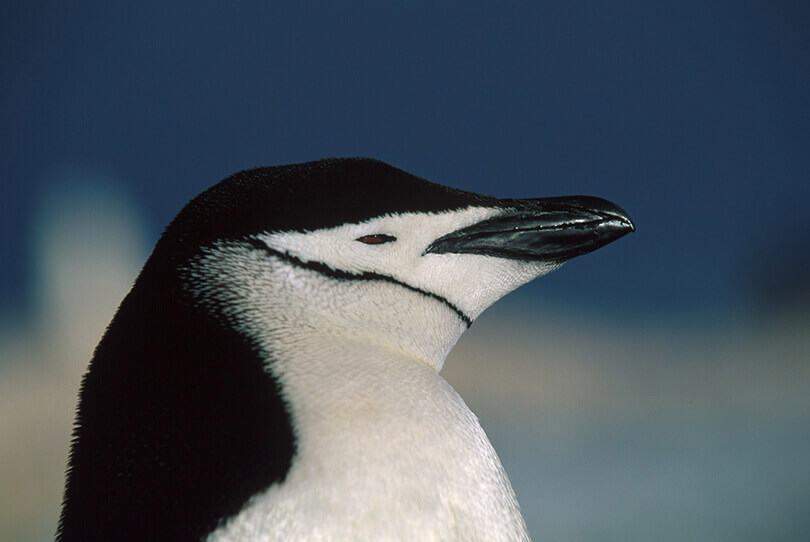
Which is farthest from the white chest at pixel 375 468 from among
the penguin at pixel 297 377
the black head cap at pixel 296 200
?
the black head cap at pixel 296 200

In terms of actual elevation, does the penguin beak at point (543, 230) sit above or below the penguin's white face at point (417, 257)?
above

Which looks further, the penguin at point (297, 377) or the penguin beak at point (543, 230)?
the penguin beak at point (543, 230)

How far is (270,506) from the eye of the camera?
Result: 1.33 ft

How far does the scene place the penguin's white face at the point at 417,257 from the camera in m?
0.51

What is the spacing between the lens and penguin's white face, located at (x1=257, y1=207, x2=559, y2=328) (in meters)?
0.51

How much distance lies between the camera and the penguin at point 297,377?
16.2 inches

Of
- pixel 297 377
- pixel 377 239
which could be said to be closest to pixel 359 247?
pixel 377 239

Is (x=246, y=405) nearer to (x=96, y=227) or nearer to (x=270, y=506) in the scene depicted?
(x=270, y=506)

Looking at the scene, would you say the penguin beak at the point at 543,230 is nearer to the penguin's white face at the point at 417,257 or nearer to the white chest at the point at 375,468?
the penguin's white face at the point at 417,257

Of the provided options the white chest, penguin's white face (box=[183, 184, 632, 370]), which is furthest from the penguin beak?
the white chest

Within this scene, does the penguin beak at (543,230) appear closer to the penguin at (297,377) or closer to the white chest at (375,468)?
the penguin at (297,377)

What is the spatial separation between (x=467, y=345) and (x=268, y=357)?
4.63 ft

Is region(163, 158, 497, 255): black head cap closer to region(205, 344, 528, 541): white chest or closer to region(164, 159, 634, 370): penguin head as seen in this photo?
region(164, 159, 634, 370): penguin head

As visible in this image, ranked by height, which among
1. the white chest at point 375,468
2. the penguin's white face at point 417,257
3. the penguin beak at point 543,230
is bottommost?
the white chest at point 375,468
